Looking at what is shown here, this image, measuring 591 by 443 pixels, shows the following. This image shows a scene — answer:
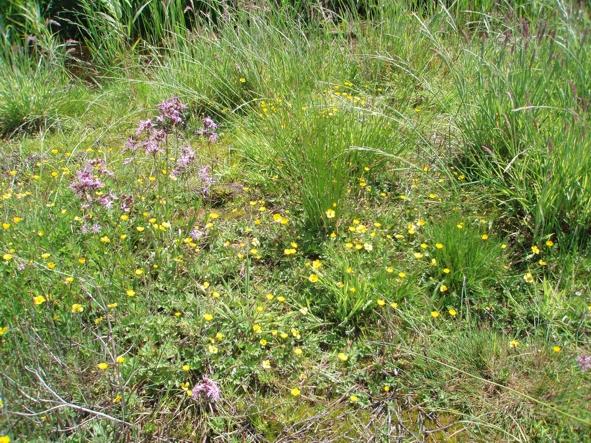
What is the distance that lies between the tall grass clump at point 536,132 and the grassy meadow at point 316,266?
13mm

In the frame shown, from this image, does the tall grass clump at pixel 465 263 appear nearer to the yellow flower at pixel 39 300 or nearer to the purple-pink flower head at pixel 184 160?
the purple-pink flower head at pixel 184 160

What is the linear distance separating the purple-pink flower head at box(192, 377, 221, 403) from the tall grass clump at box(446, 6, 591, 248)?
1.49 metres

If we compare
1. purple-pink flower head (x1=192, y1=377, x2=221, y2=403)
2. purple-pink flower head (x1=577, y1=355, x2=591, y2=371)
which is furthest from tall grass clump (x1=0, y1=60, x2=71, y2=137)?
purple-pink flower head (x1=577, y1=355, x2=591, y2=371)

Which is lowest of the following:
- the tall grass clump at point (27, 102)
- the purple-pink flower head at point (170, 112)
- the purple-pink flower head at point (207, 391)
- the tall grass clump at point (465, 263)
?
the tall grass clump at point (465, 263)

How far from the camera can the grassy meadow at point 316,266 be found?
1972 mm

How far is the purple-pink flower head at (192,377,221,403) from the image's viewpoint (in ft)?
6.41

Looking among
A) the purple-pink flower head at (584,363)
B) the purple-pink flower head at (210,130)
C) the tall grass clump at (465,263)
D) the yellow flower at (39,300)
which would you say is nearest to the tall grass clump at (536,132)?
the tall grass clump at (465,263)

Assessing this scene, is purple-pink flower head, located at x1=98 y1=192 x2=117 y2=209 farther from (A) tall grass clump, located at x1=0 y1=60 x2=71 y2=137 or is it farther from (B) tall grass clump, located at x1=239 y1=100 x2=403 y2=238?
(A) tall grass clump, located at x1=0 y1=60 x2=71 y2=137

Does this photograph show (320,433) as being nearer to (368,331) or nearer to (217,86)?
(368,331)

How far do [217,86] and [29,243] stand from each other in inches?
72.7

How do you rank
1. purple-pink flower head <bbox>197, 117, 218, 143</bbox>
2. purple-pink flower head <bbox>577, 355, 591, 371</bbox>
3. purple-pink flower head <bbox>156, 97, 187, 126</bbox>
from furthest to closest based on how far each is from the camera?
purple-pink flower head <bbox>197, 117, 218, 143</bbox>
purple-pink flower head <bbox>156, 97, 187, 126</bbox>
purple-pink flower head <bbox>577, 355, 591, 371</bbox>

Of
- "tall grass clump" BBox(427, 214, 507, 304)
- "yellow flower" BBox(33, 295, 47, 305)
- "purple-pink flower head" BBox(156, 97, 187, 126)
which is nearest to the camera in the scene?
"yellow flower" BBox(33, 295, 47, 305)

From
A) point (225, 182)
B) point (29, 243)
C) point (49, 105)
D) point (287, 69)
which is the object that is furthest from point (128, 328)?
point (49, 105)

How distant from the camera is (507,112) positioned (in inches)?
110
